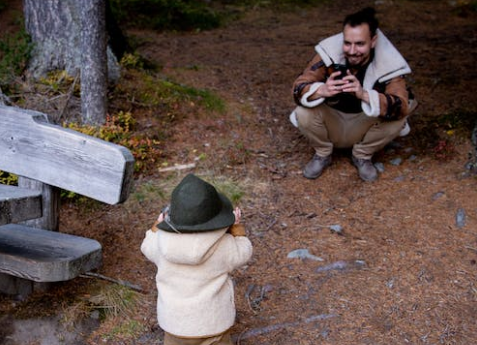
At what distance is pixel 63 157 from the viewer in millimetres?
3529

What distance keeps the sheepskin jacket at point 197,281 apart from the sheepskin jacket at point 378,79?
2.45 metres

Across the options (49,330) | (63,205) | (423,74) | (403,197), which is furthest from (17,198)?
(423,74)

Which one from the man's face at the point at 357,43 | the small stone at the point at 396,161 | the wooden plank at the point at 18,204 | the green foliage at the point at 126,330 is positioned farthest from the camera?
the small stone at the point at 396,161

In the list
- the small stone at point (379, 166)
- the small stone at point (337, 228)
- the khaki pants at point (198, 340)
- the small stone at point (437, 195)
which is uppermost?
the khaki pants at point (198, 340)

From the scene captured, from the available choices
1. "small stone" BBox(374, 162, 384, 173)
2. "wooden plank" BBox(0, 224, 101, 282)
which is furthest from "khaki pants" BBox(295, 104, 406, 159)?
"wooden plank" BBox(0, 224, 101, 282)

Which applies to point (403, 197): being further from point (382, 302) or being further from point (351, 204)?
point (382, 302)

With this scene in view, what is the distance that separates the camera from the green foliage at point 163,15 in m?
11.1

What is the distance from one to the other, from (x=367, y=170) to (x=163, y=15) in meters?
7.05

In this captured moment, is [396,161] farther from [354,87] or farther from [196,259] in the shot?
[196,259]

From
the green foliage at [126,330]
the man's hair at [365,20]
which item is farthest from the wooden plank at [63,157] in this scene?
the man's hair at [365,20]

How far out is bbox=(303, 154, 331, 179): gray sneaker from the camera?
5.69 metres

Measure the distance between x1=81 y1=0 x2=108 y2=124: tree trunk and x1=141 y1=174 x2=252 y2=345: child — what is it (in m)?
2.99

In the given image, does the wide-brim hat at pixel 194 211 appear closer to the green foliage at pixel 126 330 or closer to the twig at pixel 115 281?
the green foliage at pixel 126 330

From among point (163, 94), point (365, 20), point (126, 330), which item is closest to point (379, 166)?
point (365, 20)
